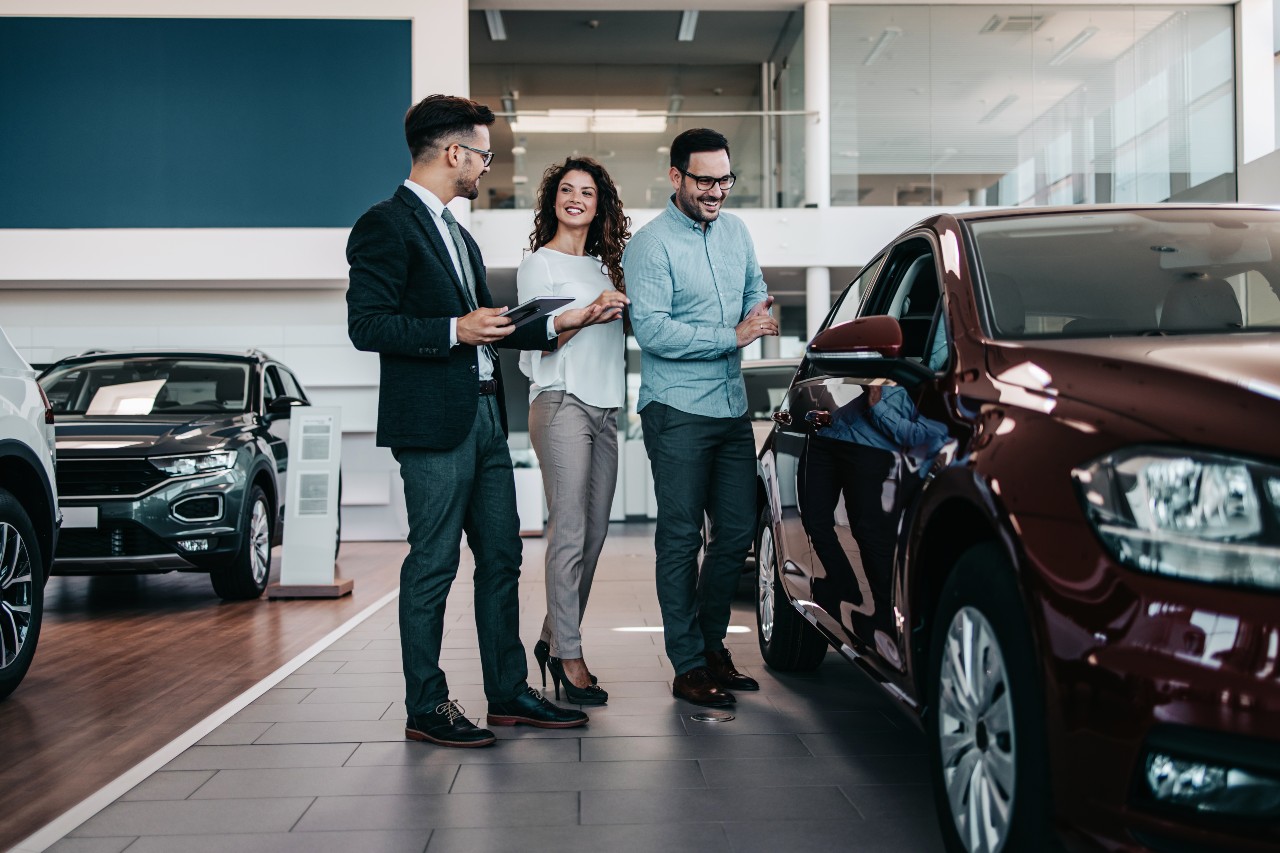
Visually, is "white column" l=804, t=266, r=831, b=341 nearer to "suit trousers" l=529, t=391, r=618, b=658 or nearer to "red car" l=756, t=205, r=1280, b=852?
"suit trousers" l=529, t=391, r=618, b=658

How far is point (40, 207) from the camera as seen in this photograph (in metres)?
12.5

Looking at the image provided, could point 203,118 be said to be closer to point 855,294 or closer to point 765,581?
point 765,581

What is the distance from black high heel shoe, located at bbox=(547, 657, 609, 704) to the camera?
166 inches

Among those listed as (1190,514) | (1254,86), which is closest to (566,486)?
(1190,514)

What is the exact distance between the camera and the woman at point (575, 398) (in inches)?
165

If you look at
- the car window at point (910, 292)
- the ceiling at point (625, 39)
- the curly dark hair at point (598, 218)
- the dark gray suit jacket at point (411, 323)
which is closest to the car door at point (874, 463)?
the car window at point (910, 292)

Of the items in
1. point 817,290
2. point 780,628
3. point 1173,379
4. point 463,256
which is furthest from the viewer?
point 817,290

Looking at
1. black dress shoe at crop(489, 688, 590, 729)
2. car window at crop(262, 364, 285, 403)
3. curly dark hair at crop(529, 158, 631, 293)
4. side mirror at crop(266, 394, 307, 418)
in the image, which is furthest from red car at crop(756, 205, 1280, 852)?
car window at crop(262, 364, 285, 403)

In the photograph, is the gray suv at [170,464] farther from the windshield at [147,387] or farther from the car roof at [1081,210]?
the car roof at [1081,210]

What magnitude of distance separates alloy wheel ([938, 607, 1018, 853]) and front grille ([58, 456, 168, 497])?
5527 mm

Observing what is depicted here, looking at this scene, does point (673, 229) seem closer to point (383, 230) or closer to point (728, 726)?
point (383, 230)

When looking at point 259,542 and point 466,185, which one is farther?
point 259,542

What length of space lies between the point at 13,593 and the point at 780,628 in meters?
2.88

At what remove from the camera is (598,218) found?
4430 mm
